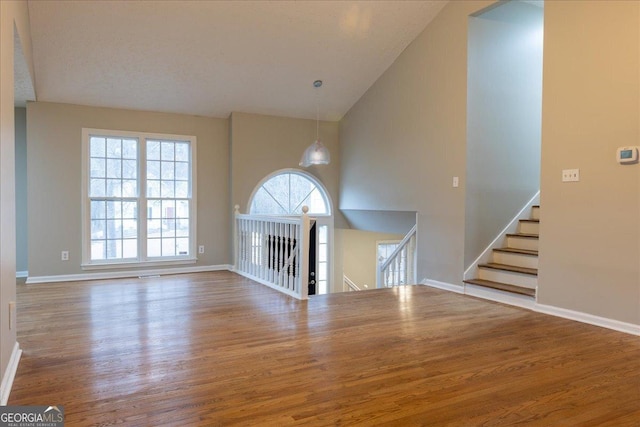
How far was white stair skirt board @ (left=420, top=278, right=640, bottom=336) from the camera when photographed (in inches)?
134

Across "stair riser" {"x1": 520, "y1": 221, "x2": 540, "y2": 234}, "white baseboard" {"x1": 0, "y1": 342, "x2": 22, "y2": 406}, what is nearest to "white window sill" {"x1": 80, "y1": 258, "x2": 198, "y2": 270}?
"white baseboard" {"x1": 0, "y1": 342, "x2": 22, "y2": 406}

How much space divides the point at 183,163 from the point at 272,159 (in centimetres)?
135

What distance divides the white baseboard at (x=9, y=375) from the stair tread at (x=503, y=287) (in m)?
4.13

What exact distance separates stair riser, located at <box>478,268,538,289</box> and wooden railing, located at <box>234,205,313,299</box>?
6.72 feet

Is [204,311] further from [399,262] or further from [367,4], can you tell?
[367,4]

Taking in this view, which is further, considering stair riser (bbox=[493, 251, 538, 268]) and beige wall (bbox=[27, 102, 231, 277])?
beige wall (bbox=[27, 102, 231, 277])

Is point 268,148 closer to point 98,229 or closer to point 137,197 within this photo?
point 137,197

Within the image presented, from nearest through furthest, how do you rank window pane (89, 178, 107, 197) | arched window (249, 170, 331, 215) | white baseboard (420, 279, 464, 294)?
1. white baseboard (420, 279, 464, 294)
2. window pane (89, 178, 107, 197)
3. arched window (249, 170, 331, 215)

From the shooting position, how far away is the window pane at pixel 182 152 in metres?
6.31

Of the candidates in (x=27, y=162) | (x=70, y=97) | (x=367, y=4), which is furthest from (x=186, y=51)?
(x=27, y=162)

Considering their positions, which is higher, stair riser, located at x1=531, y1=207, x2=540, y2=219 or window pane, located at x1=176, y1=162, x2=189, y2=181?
window pane, located at x1=176, y1=162, x2=189, y2=181

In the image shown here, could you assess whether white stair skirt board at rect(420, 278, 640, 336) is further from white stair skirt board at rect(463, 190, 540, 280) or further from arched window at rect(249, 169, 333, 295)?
arched window at rect(249, 169, 333, 295)

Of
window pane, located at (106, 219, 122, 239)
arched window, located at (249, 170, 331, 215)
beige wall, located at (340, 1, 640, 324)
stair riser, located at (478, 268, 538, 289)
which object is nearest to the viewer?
beige wall, located at (340, 1, 640, 324)

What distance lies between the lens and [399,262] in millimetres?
5840
